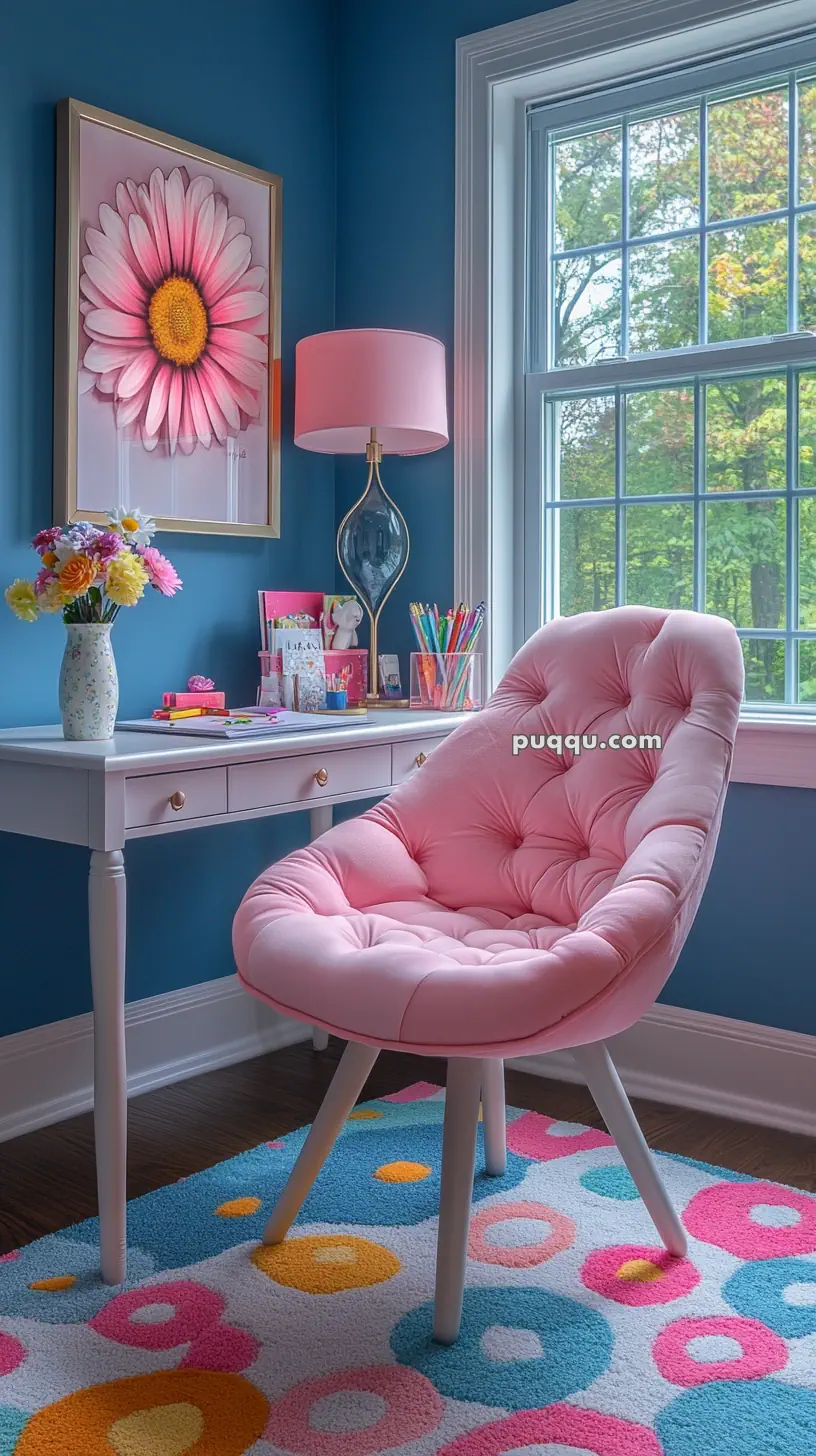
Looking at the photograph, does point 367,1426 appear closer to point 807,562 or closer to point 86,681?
point 86,681

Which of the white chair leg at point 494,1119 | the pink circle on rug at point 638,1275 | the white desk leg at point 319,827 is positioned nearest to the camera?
the pink circle on rug at point 638,1275

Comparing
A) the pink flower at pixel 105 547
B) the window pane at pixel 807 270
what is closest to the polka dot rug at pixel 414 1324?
the pink flower at pixel 105 547

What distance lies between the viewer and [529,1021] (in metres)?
1.46

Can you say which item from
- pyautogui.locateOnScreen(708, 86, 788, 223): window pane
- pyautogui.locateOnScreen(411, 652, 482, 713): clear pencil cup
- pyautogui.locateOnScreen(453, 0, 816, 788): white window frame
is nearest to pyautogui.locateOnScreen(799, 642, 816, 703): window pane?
pyautogui.locateOnScreen(453, 0, 816, 788): white window frame

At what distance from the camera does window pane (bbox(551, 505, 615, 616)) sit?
2.77 metres

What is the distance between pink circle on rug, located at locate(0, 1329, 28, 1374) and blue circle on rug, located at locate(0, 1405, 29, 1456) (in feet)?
0.26

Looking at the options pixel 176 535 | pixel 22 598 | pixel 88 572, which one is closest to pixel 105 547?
pixel 88 572

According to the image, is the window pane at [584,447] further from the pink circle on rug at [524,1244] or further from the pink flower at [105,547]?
the pink circle on rug at [524,1244]

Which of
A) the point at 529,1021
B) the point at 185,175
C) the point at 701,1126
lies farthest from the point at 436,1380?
the point at 185,175

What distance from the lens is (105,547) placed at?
1983 mm

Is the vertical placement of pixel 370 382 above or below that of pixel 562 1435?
above

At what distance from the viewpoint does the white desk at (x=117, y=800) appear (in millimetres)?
1819

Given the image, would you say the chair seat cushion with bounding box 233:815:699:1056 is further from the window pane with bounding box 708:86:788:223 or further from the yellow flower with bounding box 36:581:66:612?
the window pane with bounding box 708:86:788:223

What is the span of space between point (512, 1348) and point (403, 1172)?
1.81 feet
